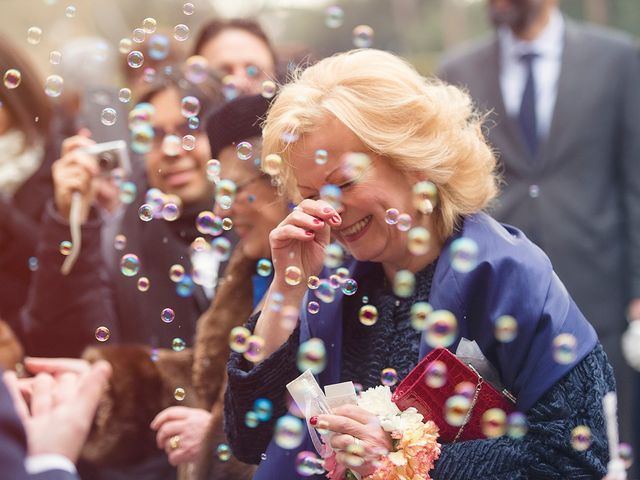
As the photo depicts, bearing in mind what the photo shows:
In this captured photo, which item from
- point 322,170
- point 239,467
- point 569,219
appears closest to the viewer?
point 322,170

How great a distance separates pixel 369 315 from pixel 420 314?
0.50ft

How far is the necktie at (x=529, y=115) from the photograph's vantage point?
175 inches

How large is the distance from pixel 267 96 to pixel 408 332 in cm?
83

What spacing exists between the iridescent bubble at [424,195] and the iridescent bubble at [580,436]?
22.9 inches

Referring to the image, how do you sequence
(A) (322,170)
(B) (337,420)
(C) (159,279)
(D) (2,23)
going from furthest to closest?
(D) (2,23) < (C) (159,279) < (A) (322,170) < (B) (337,420)

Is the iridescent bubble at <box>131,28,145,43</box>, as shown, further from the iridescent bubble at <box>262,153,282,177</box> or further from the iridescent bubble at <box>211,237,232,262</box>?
the iridescent bubble at <box>262,153,282,177</box>

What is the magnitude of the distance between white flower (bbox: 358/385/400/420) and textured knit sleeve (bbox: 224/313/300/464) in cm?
30

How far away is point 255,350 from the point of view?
8.20 feet

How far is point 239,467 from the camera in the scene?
9.20 ft

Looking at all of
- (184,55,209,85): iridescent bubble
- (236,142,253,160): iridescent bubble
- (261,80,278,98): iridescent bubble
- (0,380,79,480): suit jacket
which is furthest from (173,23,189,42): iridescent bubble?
(0,380,79,480): suit jacket

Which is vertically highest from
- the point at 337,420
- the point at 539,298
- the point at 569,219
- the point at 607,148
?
the point at 539,298

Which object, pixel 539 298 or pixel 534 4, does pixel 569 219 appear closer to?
pixel 534 4

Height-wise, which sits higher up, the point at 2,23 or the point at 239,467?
the point at 239,467

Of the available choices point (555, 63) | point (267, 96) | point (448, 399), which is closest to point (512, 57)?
point (555, 63)
